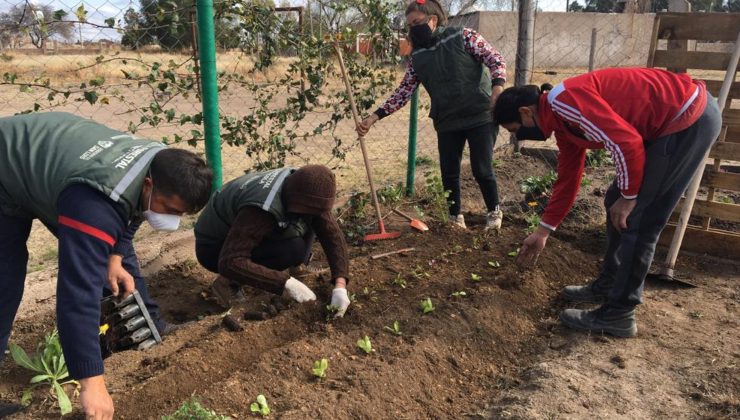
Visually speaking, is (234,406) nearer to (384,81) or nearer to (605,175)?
(384,81)

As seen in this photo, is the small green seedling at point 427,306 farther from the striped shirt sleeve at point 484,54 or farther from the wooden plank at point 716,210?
the wooden plank at point 716,210

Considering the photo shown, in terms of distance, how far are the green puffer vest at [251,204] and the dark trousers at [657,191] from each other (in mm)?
1743

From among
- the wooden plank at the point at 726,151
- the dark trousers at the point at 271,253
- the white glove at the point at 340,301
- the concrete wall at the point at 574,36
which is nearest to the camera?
the white glove at the point at 340,301

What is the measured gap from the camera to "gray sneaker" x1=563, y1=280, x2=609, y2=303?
3438 mm

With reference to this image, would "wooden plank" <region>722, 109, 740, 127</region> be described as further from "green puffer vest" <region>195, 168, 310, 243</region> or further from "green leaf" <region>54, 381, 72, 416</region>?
"green leaf" <region>54, 381, 72, 416</region>

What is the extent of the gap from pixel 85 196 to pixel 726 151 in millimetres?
4078

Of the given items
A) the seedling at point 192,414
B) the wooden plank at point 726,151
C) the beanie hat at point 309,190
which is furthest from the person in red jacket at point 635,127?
the seedling at point 192,414

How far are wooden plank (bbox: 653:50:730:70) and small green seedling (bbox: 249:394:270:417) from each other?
3552 mm

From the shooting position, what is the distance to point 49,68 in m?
3.65

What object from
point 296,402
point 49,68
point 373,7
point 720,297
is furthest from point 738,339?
point 49,68

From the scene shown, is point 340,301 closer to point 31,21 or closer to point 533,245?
point 533,245

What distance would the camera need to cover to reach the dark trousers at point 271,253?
128 inches

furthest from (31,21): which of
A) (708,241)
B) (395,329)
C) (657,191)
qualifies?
(708,241)

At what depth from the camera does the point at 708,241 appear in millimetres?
4152
